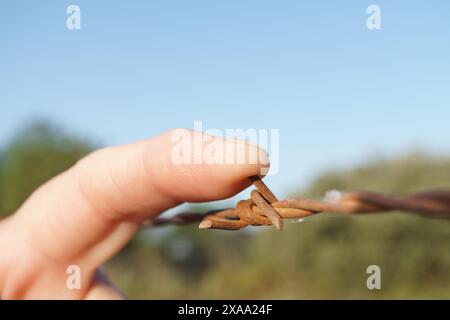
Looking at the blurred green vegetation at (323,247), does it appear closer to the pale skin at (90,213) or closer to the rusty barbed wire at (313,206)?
the pale skin at (90,213)

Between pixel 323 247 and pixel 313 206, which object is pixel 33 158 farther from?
pixel 313 206

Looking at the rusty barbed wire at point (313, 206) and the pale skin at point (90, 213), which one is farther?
the pale skin at point (90, 213)

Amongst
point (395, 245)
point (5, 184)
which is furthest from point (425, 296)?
point (5, 184)

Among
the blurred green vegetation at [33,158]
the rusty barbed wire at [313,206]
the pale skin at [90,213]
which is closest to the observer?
the rusty barbed wire at [313,206]

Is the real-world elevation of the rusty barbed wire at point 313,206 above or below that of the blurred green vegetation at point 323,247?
above

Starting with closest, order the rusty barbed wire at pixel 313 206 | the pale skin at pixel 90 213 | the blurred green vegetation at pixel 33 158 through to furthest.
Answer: the rusty barbed wire at pixel 313 206 → the pale skin at pixel 90 213 → the blurred green vegetation at pixel 33 158

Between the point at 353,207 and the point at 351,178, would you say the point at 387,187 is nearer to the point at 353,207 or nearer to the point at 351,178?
the point at 351,178

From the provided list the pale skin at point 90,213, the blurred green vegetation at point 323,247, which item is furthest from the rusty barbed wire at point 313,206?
the blurred green vegetation at point 323,247

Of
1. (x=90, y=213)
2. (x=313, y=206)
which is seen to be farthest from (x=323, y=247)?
(x=313, y=206)
